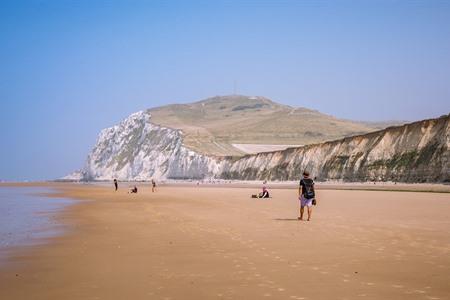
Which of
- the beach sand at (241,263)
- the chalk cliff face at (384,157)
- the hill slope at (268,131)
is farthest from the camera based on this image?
the hill slope at (268,131)

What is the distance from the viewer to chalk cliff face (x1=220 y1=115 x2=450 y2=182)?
139 ft

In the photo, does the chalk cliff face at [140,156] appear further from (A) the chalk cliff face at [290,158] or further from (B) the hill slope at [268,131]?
(B) the hill slope at [268,131]

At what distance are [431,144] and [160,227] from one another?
1334 inches

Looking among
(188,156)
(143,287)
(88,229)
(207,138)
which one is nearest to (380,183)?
(88,229)

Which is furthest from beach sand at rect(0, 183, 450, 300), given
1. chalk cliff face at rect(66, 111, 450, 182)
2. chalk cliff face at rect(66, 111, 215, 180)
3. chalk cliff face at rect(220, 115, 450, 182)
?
chalk cliff face at rect(66, 111, 215, 180)

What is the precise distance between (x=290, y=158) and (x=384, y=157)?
72.7 ft

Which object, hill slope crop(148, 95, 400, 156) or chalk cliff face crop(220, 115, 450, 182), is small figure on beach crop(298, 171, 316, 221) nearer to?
chalk cliff face crop(220, 115, 450, 182)

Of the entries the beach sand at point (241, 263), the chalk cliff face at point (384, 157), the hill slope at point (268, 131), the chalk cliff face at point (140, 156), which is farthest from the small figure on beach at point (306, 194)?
the hill slope at point (268, 131)

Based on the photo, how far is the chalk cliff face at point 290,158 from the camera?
44.3 meters

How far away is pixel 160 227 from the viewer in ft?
50.9

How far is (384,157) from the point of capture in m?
50.3

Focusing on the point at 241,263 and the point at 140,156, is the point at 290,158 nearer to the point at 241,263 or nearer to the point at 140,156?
the point at 241,263

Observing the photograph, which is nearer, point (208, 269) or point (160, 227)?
point (208, 269)

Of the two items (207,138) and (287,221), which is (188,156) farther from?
(287,221)
